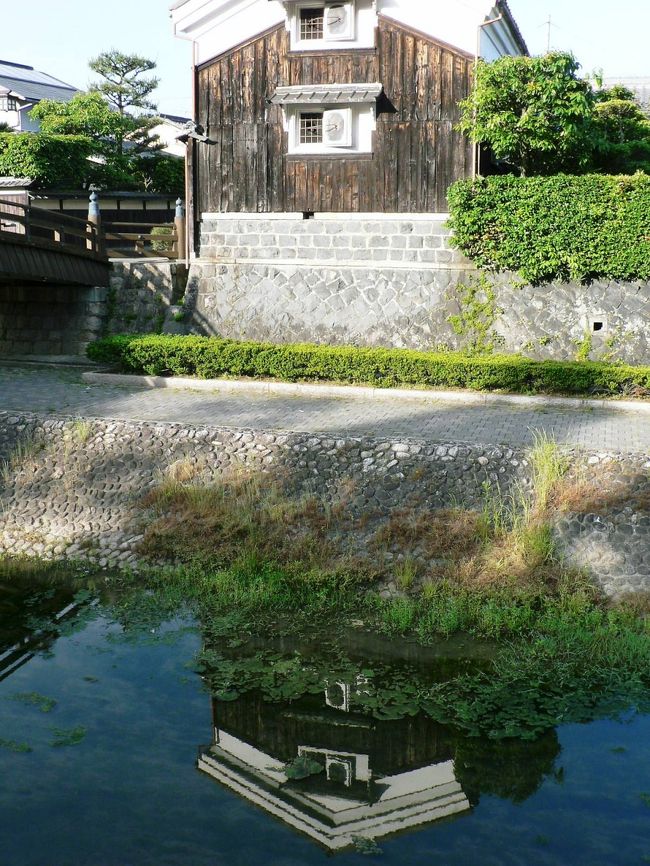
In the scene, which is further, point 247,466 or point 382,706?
point 247,466

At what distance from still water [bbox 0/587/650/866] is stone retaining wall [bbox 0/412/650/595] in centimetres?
256

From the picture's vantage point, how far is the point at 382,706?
29.1 feet

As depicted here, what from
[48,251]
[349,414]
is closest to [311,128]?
[48,251]

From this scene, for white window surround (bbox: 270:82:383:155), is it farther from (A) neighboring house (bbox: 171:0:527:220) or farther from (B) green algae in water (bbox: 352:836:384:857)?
(B) green algae in water (bbox: 352:836:384:857)

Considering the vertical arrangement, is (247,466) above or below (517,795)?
above

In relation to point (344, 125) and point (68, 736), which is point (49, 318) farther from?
point (68, 736)

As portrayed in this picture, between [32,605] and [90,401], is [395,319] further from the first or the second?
[32,605]

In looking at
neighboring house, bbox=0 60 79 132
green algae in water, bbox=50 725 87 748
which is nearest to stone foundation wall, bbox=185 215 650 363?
green algae in water, bbox=50 725 87 748

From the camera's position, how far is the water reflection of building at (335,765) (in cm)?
738

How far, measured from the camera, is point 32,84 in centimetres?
3931

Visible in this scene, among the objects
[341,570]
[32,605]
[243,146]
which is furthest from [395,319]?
[32,605]

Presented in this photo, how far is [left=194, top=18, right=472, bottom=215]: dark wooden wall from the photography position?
18.4 m

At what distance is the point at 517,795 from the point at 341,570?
4490 mm

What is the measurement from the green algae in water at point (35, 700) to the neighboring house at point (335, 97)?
1310 cm
